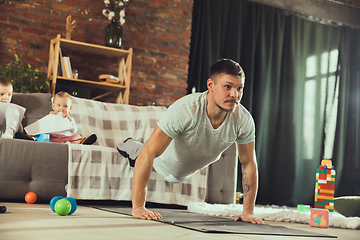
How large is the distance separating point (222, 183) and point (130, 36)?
2230mm

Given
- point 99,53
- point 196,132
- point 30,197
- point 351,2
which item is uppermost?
point 351,2

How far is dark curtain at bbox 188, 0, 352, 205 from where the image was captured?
454 cm

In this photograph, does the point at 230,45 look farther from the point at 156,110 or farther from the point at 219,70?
the point at 219,70

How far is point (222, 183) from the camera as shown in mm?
2713

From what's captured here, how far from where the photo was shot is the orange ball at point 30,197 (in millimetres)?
2250

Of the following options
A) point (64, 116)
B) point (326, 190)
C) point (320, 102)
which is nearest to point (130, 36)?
point (64, 116)

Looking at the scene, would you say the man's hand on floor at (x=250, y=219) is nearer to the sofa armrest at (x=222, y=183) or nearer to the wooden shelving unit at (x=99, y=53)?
the sofa armrest at (x=222, y=183)

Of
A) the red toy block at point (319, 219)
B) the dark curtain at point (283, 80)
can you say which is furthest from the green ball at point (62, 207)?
the dark curtain at point (283, 80)

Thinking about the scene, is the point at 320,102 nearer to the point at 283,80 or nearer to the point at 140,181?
the point at 283,80

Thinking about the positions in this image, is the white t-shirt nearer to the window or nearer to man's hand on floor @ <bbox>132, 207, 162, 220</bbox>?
man's hand on floor @ <bbox>132, 207, 162, 220</bbox>

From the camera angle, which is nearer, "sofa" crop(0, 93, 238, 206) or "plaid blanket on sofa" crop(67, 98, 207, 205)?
"sofa" crop(0, 93, 238, 206)

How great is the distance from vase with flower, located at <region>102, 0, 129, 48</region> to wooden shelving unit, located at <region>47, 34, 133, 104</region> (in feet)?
0.32

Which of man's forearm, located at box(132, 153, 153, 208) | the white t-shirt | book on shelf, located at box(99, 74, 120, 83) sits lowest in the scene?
man's forearm, located at box(132, 153, 153, 208)

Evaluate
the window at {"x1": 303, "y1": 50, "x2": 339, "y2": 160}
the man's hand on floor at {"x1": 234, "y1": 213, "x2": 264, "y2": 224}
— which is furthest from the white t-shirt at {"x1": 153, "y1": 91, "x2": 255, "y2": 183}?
the window at {"x1": 303, "y1": 50, "x2": 339, "y2": 160}
